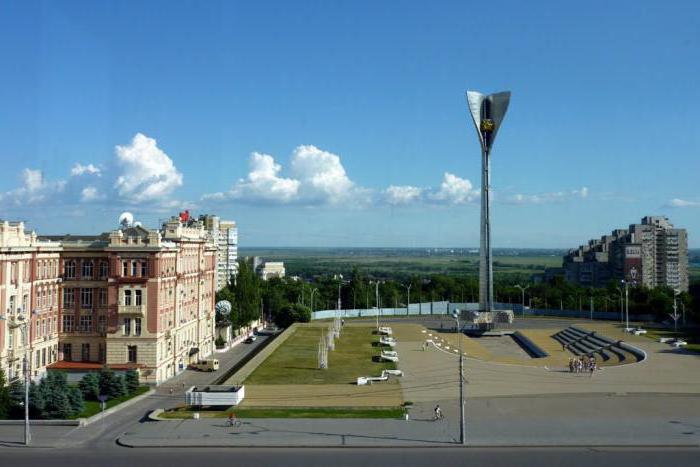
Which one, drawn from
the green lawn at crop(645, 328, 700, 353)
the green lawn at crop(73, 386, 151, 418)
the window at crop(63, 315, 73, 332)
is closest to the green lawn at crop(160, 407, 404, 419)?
the green lawn at crop(73, 386, 151, 418)

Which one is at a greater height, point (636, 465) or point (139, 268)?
point (139, 268)

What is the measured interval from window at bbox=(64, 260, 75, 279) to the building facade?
2.03ft

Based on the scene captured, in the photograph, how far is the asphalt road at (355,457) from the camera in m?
27.5

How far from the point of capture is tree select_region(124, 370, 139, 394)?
48062mm

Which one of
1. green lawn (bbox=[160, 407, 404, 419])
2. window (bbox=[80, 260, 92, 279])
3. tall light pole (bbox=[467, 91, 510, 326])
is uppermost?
tall light pole (bbox=[467, 91, 510, 326])

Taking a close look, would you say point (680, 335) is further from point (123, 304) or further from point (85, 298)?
point (85, 298)

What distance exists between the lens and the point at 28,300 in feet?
164

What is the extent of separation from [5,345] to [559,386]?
1526 inches

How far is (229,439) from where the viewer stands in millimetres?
31781

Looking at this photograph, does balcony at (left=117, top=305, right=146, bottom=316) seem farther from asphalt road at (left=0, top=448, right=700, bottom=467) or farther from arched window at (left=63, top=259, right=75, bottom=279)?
asphalt road at (left=0, top=448, right=700, bottom=467)

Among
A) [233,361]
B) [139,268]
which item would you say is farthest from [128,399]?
[233,361]

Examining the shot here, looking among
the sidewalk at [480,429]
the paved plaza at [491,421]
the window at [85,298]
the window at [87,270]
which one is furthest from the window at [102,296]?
the sidewalk at [480,429]

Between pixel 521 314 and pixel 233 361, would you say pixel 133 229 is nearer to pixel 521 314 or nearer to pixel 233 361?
A: pixel 233 361

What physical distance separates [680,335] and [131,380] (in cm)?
6354
